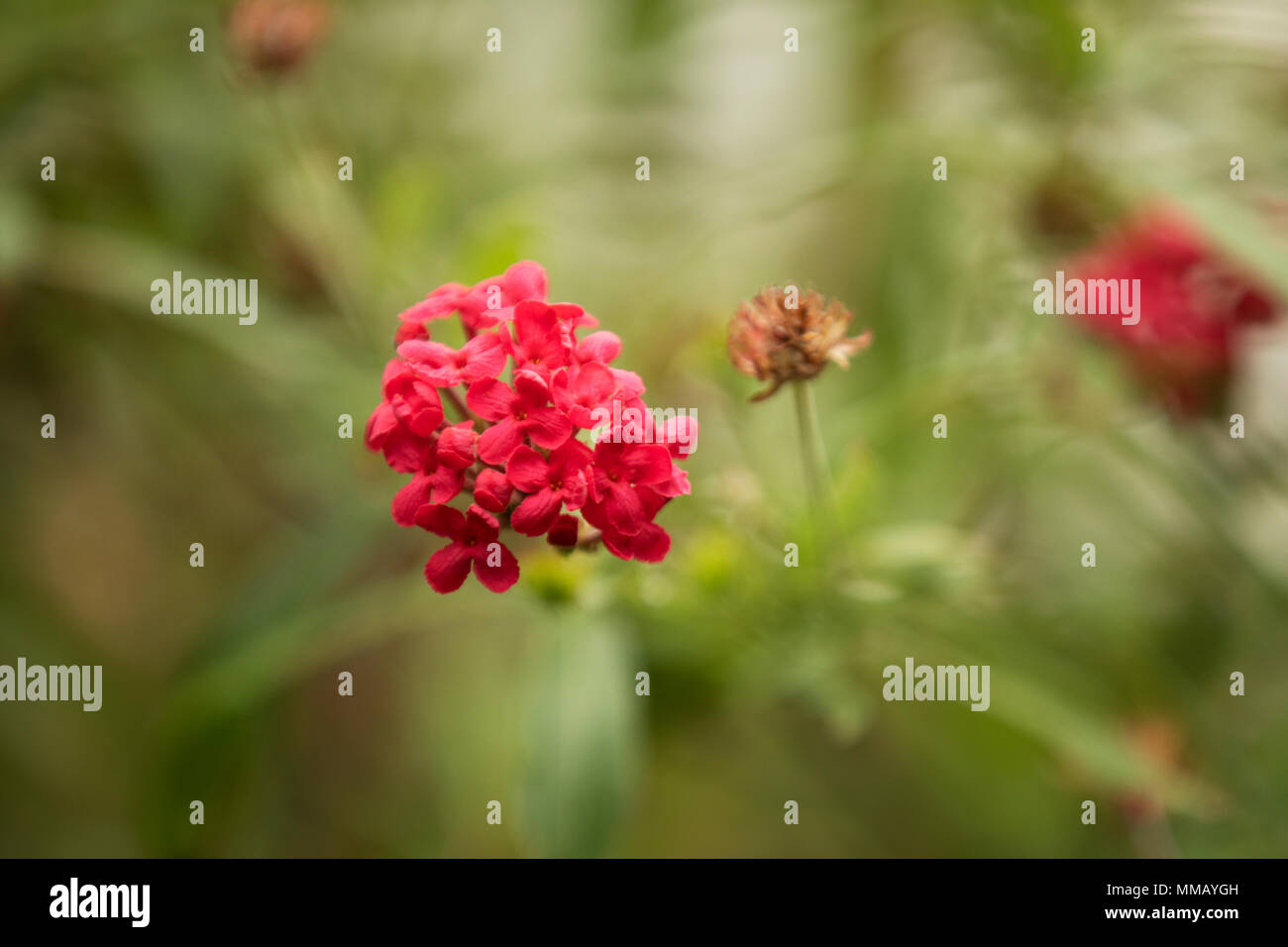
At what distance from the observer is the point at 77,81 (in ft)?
5.27

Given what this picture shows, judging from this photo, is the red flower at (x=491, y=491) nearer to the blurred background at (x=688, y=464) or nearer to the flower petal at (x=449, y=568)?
the flower petal at (x=449, y=568)

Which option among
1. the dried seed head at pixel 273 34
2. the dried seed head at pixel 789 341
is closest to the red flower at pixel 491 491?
the dried seed head at pixel 789 341

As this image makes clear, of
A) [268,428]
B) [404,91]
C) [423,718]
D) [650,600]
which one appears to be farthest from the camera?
[423,718]

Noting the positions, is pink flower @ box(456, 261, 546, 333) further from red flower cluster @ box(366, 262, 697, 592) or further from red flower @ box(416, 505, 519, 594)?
red flower @ box(416, 505, 519, 594)

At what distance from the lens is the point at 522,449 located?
2.71 feet

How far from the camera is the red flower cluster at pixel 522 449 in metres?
0.82

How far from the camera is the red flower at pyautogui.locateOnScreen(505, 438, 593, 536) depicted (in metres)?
0.80

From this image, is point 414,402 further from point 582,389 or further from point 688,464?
point 688,464

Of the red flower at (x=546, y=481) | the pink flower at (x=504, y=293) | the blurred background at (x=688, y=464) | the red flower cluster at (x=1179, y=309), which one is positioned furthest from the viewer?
the red flower cluster at (x=1179, y=309)

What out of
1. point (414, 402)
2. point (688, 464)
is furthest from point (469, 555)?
point (688, 464)

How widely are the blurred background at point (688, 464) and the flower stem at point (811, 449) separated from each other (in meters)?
0.04
